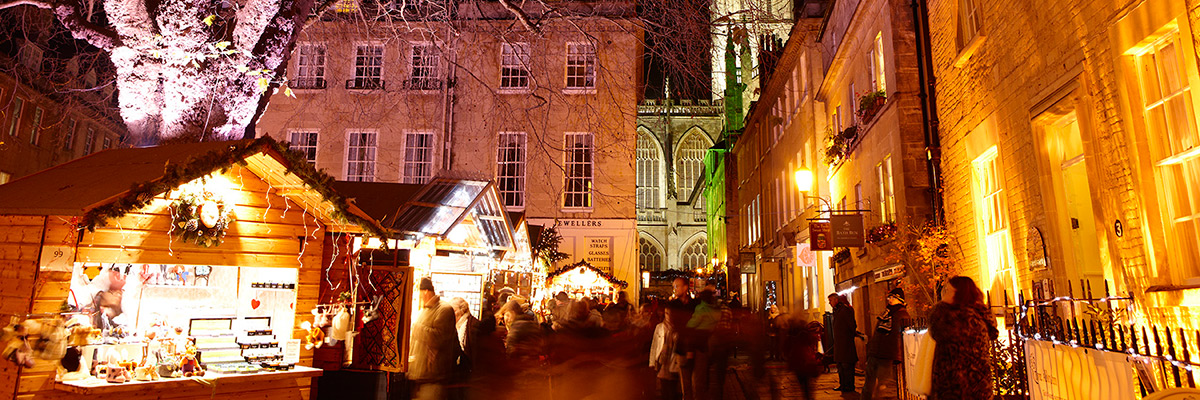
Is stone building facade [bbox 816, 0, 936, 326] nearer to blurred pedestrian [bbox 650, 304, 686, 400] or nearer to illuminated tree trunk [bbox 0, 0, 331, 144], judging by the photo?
blurred pedestrian [bbox 650, 304, 686, 400]

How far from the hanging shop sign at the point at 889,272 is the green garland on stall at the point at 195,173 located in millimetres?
8848

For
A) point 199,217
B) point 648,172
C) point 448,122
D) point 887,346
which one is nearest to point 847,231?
point 887,346

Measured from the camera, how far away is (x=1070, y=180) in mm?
7586

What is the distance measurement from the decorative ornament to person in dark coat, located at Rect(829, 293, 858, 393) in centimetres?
786

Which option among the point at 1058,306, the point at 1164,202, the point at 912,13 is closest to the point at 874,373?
the point at 1058,306

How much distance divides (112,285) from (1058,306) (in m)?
9.33

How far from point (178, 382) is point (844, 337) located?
26.8ft

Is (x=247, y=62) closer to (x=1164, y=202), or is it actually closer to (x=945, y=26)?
(x=1164, y=202)

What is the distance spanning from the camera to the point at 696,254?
51250 millimetres

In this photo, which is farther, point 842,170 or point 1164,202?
point 842,170

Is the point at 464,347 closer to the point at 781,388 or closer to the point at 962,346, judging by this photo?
the point at 781,388

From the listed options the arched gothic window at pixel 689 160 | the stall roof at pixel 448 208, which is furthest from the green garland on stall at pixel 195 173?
the arched gothic window at pixel 689 160

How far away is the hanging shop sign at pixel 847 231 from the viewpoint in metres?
12.9

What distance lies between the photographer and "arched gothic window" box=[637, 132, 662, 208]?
51188 millimetres
